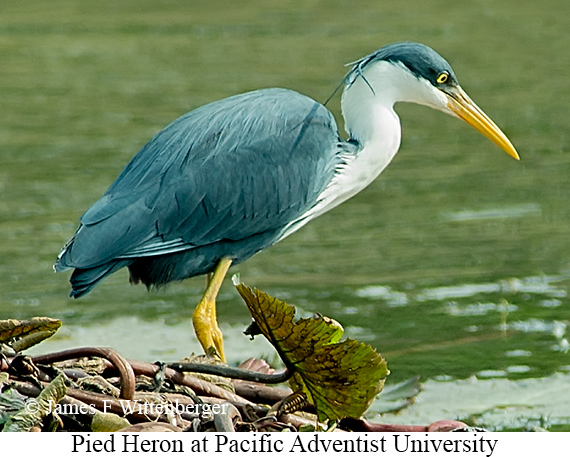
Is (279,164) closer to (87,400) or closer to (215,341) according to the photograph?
(215,341)

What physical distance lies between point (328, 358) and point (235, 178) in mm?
1901

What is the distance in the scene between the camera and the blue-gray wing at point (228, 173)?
4.33 meters

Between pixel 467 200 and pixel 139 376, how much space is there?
4806 mm

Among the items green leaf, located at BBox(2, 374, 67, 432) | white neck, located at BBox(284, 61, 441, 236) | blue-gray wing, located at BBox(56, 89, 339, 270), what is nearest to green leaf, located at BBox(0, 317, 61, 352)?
green leaf, located at BBox(2, 374, 67, 432)

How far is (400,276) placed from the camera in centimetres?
587

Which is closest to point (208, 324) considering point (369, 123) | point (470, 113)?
point (369, 123)

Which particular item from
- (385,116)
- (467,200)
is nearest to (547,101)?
(467,200)

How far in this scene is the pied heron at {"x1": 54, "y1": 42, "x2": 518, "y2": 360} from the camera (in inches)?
168

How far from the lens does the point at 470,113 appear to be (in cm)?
496

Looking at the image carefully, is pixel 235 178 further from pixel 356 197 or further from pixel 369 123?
pixel 356 197

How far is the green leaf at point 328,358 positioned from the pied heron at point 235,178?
156 cm

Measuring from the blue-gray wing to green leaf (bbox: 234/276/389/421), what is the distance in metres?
1.66

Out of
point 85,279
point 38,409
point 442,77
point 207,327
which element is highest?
point 442,77

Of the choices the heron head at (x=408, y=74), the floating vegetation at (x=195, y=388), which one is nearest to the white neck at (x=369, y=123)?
the heron head at (x=408, y=74)
